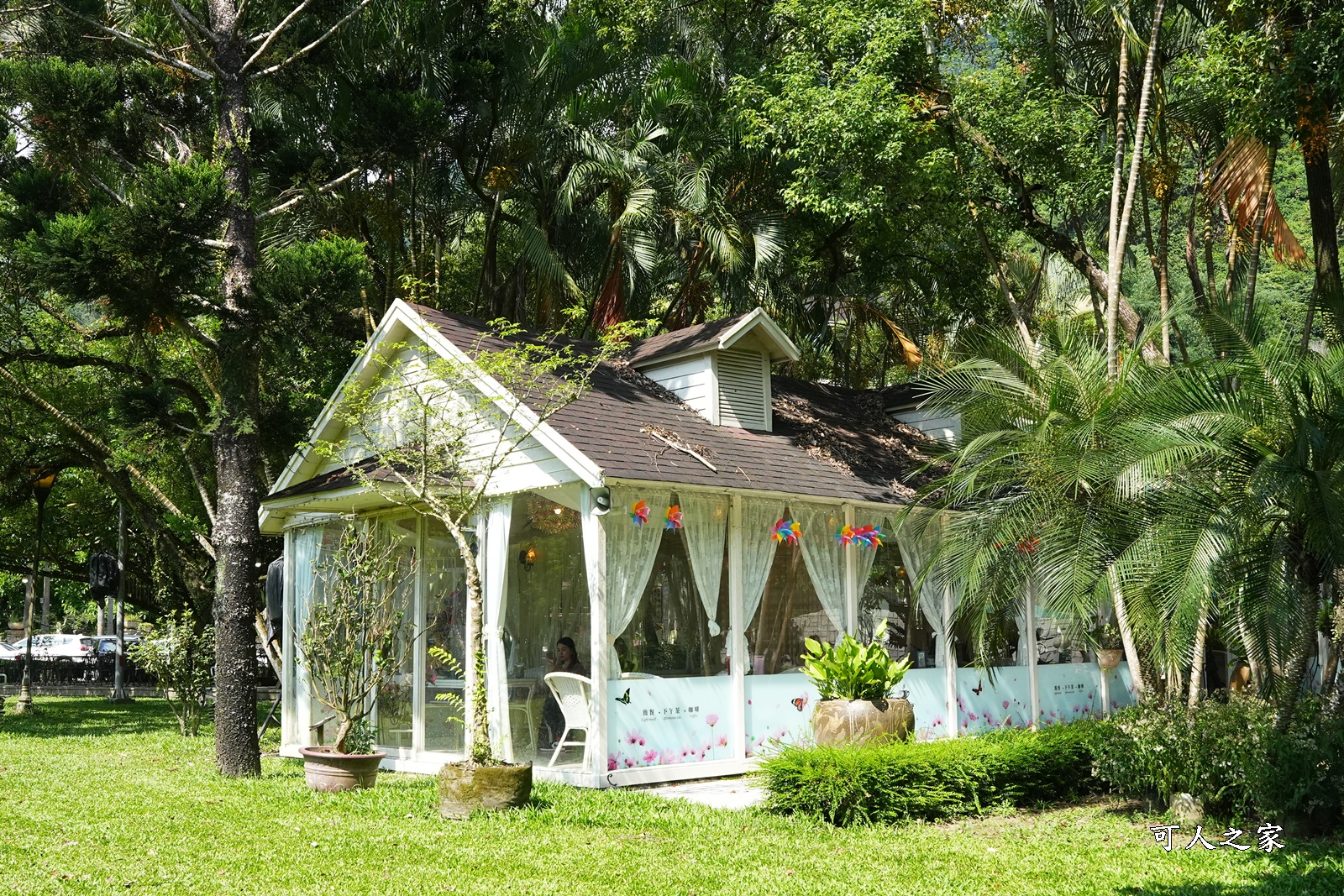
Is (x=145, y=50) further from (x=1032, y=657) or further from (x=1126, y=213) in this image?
(x=1032, y=657)

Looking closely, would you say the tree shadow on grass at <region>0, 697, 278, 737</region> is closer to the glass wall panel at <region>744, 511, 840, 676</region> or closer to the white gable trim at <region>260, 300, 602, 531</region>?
the white gable trim at <region>260, 300, 602, 531</region>

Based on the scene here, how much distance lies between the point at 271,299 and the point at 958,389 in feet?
23.2

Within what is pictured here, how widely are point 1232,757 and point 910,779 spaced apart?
2.30 metres

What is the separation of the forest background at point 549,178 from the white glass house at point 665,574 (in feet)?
3.60

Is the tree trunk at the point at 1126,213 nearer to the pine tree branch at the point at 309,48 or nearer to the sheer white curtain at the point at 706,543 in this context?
the sheer white curtain at the point at 706,543

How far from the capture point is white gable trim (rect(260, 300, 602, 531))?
10.9 metres

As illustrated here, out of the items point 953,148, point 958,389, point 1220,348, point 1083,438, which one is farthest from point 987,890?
point 953,148

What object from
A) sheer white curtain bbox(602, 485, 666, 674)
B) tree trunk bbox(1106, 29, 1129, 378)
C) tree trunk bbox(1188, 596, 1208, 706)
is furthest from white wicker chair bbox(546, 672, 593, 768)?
tree trunk bbox(1106, 29, 1129, 378)

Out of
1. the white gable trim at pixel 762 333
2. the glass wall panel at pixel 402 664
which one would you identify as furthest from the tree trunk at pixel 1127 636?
the glass wall panel at pixel 402 664

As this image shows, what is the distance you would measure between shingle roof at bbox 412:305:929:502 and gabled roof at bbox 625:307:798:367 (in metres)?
0.28

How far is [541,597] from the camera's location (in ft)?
41.3

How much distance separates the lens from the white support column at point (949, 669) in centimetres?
1391

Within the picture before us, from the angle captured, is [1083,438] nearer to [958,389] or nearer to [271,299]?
[958,389]

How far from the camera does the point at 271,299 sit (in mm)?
12102
